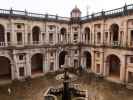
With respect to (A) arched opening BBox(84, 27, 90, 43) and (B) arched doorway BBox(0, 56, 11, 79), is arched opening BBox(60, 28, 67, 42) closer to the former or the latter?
(A) arched opening BBox(84, 27, 90, 43)

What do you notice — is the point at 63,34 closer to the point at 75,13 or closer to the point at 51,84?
the point at 75,13

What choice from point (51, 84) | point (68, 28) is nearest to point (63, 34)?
point (68, 28)

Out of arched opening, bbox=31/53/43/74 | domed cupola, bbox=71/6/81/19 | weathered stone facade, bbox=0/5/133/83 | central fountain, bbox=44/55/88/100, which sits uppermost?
domed cupola, bbox=71/6/81/19

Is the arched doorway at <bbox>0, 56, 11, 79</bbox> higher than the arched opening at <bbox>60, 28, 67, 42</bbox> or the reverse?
the reverse

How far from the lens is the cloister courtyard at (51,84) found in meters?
19.8

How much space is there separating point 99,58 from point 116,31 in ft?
22.9

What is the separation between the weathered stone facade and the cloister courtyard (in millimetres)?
2003

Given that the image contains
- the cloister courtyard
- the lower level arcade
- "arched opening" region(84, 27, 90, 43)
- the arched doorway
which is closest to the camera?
the cloister courtyard

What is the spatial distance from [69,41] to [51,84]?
42.3ft

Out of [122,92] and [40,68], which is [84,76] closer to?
[122,92]

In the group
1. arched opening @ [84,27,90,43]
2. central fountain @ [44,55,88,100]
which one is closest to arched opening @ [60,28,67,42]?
arched opening @ [84,27,90,43]

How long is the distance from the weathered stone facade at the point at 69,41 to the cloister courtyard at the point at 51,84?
200 centimetres

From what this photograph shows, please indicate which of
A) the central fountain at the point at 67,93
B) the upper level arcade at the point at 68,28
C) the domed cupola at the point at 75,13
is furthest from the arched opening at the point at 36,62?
the central fountain at the point at 67,93

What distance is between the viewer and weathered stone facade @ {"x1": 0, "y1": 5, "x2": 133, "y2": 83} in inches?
930
